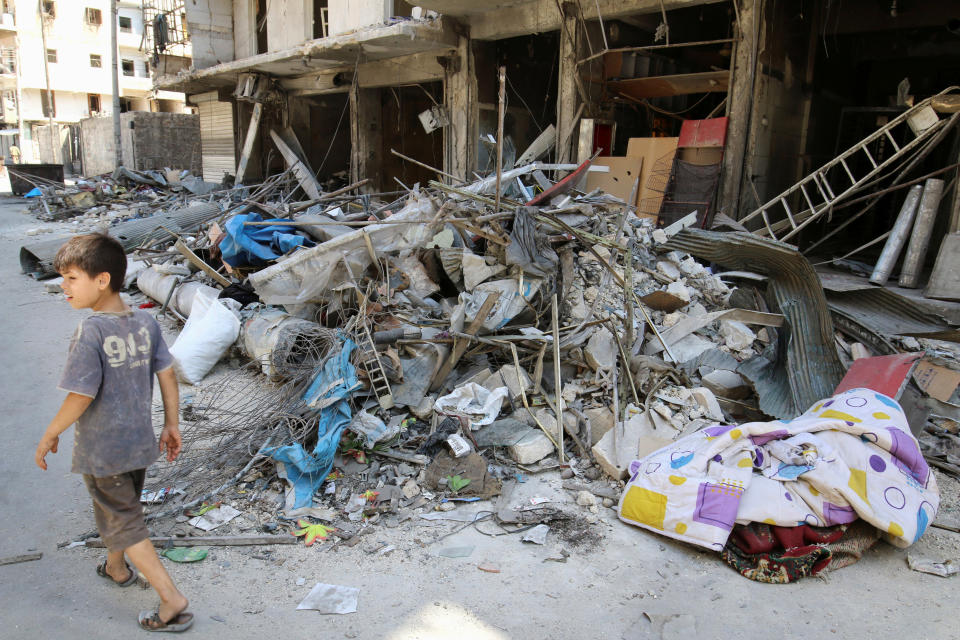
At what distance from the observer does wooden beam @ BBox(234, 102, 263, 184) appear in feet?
50.2

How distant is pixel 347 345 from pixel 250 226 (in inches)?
120

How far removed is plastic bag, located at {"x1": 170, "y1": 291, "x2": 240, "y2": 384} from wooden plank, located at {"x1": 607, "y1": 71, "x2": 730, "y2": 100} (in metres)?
6.73

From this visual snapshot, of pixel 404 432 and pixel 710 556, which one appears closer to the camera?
pixel 710 556

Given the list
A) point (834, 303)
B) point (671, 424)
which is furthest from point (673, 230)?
point (671, 424)

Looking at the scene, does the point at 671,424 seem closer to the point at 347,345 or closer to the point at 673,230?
the point at 347,345

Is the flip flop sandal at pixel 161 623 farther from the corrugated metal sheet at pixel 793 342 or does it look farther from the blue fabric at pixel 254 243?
the blue fabric at pixel 254 243

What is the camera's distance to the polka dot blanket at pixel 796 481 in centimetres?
291

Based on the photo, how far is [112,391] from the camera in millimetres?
2305

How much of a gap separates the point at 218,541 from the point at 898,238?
750cm

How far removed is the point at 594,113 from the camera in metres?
9.22

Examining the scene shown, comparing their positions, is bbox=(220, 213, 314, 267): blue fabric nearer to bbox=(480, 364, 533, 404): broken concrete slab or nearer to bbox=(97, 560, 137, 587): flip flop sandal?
bbox=(480, 364, 533, 404): broken concrete slab

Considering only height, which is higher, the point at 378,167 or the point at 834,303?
the point at 378,167

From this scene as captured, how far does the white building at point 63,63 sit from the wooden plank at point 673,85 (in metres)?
35.0

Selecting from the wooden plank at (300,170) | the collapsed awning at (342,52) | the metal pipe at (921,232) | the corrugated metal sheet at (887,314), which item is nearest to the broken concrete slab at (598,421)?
the corrugated metal sheet at (887,314)
